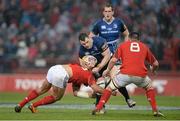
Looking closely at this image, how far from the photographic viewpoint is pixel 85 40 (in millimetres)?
15633

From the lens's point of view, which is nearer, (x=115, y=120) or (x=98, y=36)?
(x=115, y=120)

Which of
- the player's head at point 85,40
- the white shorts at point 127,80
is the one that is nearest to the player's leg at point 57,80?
Result: the player's head at point 85,40

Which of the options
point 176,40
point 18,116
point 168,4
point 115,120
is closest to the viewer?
point 115,120

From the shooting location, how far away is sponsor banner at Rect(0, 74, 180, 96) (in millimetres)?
25328

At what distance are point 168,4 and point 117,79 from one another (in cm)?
1377

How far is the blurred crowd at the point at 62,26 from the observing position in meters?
27.2

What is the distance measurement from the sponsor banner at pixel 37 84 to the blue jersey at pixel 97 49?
931 cm

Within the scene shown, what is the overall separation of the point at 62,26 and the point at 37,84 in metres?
3.15

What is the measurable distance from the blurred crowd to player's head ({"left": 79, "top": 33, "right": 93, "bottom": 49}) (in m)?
11.0

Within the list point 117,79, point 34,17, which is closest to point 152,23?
point 34,17

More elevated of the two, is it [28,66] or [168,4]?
[168,4]

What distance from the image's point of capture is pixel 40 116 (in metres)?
14.7

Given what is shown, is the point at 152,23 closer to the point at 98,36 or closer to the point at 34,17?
the point at 34,17

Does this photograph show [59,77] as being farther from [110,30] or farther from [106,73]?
[110,30]
